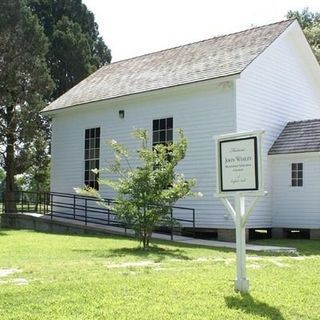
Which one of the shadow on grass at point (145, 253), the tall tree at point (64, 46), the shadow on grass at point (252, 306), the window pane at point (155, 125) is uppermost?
the tall tree at point (64, 46)

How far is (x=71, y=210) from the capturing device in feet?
81.9

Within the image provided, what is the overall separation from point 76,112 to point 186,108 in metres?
6.45

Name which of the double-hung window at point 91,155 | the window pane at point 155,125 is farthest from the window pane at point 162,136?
the double-hung window at point 91,155

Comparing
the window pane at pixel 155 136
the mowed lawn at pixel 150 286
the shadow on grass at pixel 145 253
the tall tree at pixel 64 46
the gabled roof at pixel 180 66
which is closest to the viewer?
the mowed lawn at pixel 150 286

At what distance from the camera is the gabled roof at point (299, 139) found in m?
19.8

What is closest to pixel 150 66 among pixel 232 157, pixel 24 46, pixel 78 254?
pixel 24 46

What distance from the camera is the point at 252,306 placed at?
720 centimetres

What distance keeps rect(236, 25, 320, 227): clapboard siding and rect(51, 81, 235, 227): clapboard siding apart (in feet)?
2.99

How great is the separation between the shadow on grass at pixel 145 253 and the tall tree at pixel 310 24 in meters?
25.7

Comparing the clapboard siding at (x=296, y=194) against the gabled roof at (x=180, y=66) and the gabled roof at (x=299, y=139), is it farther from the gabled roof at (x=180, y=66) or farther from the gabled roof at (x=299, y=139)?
the gabled roof at (x=180, y=66)

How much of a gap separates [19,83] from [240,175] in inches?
926

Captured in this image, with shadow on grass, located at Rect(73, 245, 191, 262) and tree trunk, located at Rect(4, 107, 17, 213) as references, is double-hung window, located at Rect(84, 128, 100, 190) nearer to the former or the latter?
tree trunk, located at Rect(4, 107, 17, 213)

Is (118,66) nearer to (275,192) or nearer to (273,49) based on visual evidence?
(273,49)

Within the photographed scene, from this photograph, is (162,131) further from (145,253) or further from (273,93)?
(145,253)
